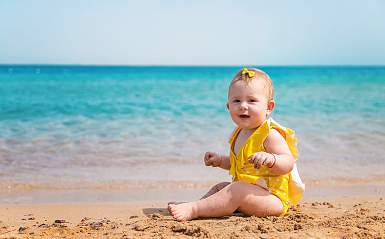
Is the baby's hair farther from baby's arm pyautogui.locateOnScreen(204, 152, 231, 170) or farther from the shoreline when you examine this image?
the shoreline

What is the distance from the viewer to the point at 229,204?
2613 millimetres

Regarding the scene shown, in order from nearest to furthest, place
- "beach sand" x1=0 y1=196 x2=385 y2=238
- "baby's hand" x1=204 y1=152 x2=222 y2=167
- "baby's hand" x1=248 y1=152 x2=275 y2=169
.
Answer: "beach sand" x1=0 y1=196 x2=385 y2=238
"baby's hand" x1=248 y1=152 x2=275 y2=169
"baby's hand" x1=204 y1=152 x2=222 y2=167

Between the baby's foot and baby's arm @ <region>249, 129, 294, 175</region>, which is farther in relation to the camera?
the baby's foot

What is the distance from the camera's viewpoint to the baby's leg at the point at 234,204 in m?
2.61

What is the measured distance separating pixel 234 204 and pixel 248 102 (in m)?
0.69

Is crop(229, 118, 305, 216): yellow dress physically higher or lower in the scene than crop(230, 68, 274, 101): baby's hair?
lower

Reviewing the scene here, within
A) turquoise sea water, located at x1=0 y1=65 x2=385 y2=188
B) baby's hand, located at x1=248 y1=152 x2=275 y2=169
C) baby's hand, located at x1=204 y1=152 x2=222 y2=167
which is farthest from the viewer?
turquoise sea water, located at x1=0 y1=65 x2=385 y2=188

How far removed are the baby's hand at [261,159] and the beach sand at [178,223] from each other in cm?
37

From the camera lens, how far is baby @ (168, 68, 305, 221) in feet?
8.54

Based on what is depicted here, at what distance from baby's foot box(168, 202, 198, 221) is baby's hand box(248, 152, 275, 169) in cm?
55

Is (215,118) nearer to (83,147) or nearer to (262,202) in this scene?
(83,147)

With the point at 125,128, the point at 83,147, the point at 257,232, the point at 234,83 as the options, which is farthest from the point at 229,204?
the point at 125,128

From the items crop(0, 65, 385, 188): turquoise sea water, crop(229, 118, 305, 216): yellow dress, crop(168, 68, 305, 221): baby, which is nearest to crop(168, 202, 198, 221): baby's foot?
crop(168, 68, 305, 221): baby

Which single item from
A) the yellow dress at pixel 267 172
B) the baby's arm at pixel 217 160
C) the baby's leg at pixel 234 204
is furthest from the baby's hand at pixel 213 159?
the baby's leg at pixel 234 204
